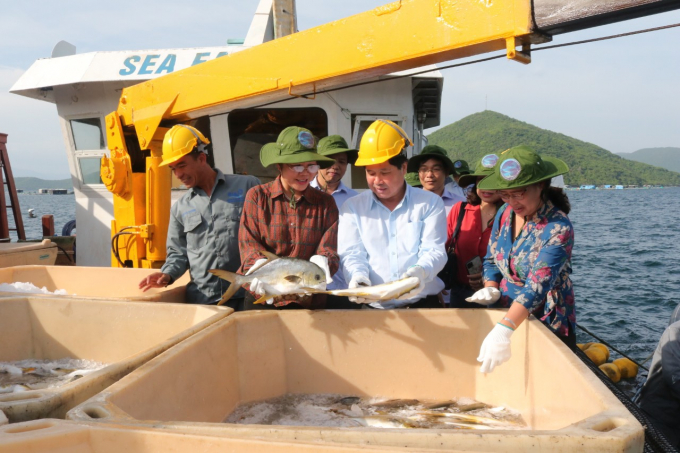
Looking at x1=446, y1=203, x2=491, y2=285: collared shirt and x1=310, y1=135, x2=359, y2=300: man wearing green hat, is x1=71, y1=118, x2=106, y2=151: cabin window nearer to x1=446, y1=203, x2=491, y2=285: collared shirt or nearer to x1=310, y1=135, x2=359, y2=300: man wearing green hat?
x1=310, y1=135, x2=359, y2=300: man wearing green hat

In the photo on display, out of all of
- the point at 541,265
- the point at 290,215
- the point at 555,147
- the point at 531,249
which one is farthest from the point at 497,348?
the point at 555,147

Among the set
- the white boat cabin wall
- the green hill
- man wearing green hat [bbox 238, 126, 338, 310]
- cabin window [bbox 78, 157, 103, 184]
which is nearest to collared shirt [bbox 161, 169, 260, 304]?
man wearing green hat [bbox 238, 126, 338, 310]

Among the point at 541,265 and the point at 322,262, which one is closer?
the point at 541,265

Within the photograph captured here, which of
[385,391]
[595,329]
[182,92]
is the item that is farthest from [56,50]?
[595,329]

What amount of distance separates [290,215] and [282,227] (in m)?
0.09

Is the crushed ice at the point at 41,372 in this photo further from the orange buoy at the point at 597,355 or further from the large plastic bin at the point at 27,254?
the orange buoy at the point at 597,355

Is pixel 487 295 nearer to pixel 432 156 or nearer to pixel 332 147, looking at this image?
pixel 432 156

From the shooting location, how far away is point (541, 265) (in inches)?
108

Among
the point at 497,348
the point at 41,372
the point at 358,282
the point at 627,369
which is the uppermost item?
the point at 358,282

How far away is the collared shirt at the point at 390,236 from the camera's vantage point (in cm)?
316

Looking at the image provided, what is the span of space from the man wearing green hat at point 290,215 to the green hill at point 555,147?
285ft

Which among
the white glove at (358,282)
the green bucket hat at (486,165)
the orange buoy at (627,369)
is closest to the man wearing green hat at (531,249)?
the white glove at (358,282)

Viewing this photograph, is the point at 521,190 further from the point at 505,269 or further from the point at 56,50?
the point at 56,50

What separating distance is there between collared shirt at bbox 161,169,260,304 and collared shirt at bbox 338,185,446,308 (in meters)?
1.12
